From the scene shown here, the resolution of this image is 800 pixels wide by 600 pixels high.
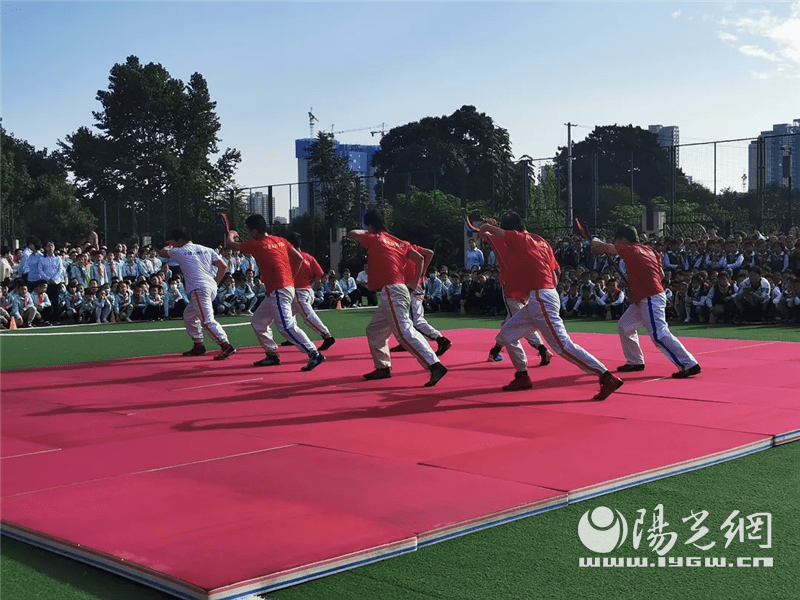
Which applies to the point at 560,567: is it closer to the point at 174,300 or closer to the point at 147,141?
the point at 174,300

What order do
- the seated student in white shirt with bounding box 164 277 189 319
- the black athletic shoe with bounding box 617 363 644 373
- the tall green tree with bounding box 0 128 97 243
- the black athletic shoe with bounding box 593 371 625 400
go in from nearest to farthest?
the black athletic shoe with bounding box 593 371 625 400 → the black athletic shoe with bounding box 617 363 644 373 → the seated student in white shirt with bounding box 164 277 189 319 → the tall green tree with bounding box 0 128 97 243

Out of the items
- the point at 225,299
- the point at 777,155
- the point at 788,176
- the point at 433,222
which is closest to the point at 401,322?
the point at 225,299

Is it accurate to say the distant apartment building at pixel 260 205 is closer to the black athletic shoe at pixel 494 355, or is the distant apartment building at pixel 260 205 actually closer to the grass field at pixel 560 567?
the black athletic shoe at pixel 494 355

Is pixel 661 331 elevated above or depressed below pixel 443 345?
above

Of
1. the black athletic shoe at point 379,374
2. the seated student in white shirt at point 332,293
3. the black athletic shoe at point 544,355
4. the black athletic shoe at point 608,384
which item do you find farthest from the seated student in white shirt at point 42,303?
the black athletic shoe at point 608,384

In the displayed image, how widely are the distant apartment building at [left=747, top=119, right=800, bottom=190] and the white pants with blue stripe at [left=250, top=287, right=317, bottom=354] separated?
21738 mm

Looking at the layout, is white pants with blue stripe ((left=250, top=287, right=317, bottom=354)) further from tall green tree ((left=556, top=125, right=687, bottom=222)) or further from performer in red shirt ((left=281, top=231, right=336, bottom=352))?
tall green tree ((left=556, top=125, right=687, bottom=222))

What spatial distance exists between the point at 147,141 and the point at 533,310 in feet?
171

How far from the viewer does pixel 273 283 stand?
1223 centimetres

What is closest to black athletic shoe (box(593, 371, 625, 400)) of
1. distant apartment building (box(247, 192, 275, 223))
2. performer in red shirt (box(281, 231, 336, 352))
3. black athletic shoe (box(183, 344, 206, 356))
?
performer in red shirt (box(281, 231, 336, 352))

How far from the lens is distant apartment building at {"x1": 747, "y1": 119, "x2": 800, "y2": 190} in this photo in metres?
29.7

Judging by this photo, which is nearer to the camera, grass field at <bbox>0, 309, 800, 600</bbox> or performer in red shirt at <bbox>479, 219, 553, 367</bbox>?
grass field at <bbox>0, 309, 800, 600</bbox>

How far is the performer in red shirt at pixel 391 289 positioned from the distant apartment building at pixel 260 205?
1201 inches

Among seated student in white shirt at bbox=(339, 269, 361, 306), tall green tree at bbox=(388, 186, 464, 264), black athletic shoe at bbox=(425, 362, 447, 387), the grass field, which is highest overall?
tall green tree at bbox=(388, 186, 464, 264)
